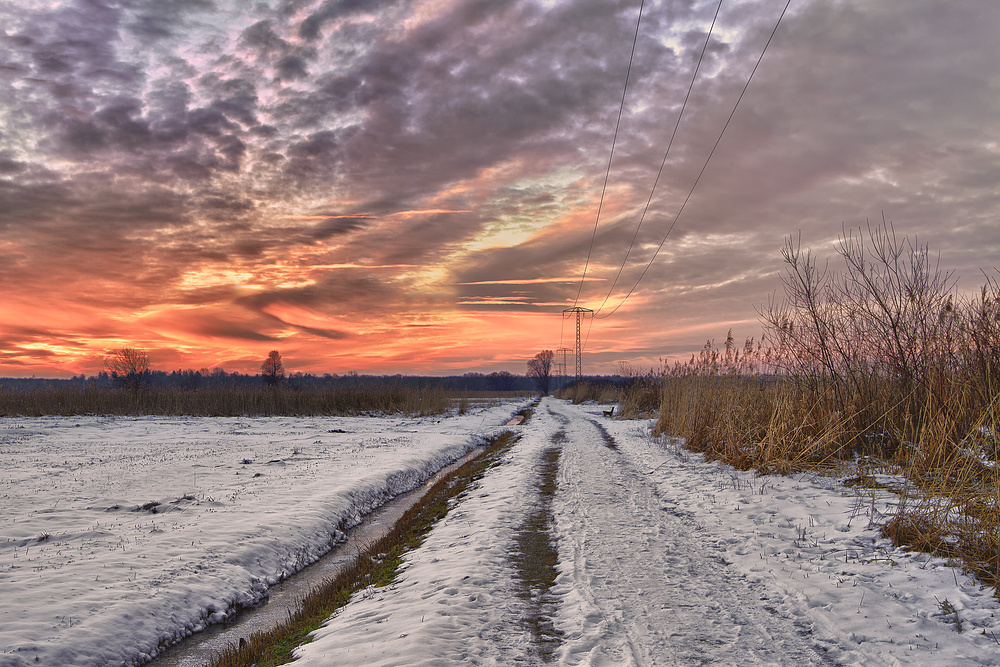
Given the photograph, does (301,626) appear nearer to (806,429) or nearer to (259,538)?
(259,538)

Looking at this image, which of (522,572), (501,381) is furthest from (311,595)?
(501,381)

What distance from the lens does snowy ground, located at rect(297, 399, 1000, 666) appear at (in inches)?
146

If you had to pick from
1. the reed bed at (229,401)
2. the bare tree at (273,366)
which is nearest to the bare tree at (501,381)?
the bare tree at (273,366)

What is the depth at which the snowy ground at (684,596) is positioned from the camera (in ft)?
12.1

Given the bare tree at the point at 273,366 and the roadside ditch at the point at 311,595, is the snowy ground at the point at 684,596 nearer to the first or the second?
the roadside ditch at the point at 311,595

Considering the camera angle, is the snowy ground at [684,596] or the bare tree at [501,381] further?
the bare tree at [501,381]

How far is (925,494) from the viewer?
5316 millimetres

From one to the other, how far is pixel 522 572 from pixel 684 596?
1654mm

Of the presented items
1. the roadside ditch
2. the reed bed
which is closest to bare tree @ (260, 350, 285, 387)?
the reed bed

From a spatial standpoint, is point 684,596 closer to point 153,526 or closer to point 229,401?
point 153,526

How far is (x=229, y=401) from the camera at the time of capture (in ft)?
103

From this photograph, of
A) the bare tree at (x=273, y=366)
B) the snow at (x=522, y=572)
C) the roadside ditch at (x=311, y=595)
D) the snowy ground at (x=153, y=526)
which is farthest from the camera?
the bare tree at (x=273, y=366)

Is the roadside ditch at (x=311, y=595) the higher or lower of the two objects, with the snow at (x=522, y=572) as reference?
lower

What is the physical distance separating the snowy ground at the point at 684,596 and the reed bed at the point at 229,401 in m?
26.5
